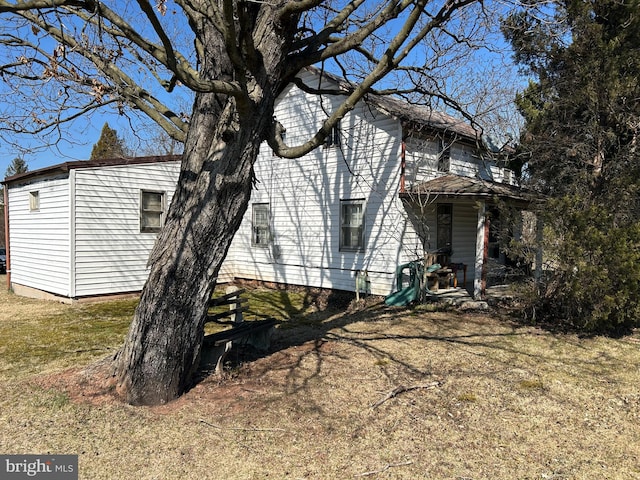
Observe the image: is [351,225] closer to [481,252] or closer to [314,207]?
[314,207]

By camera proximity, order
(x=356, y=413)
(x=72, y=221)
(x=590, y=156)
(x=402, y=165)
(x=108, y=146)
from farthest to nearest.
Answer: (x=108, y=146) < (x=402, y=165) < (x=72, y=221) < (x=590, y=156) < (x=356, y=413)

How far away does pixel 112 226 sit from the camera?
36.0 ft

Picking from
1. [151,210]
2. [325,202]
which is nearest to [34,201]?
[151,210]

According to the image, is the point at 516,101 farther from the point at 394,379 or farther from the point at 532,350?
the point at 394,379

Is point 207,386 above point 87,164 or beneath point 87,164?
beneath

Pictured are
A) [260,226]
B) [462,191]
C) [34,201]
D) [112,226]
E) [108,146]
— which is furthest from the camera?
[108,146]

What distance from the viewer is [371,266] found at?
11.2 meters

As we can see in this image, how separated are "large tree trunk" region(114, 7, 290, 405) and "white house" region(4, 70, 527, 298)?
5.13m

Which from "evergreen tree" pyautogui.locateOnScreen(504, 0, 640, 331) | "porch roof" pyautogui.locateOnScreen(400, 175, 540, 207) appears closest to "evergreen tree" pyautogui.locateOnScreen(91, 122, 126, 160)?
"porch roof" pyautogui.locateOnScreen(400, 175, 540, 207)

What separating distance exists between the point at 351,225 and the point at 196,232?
7.60 m

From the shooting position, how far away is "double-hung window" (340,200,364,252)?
37.8ft

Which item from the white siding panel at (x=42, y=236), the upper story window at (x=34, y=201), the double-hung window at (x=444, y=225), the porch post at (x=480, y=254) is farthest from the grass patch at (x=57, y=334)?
the double-hung window at (x=444, y=225)


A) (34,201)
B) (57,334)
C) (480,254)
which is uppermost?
(34,201)

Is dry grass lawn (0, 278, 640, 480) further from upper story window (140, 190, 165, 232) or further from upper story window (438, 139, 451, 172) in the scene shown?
upper story window (438, 139, 451, 172)
